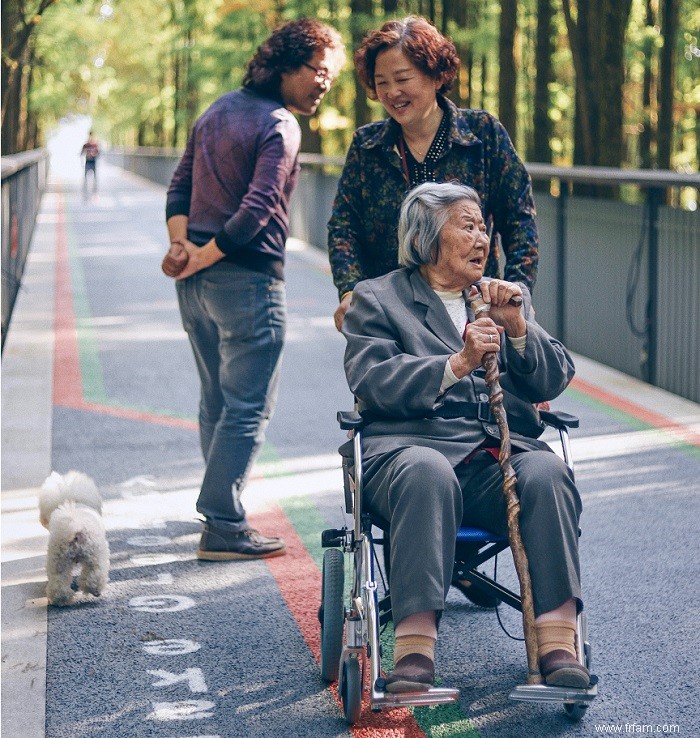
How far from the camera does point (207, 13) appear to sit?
3703cm

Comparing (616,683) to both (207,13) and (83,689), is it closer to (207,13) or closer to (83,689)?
(83,689)

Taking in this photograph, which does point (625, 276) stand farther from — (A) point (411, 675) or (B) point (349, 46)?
(B) point (349, 46)

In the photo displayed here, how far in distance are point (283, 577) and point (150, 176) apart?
5372 cm

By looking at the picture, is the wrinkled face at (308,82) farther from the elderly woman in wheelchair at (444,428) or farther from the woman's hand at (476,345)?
the woman's hand at (476,345)

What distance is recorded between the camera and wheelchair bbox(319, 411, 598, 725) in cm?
355

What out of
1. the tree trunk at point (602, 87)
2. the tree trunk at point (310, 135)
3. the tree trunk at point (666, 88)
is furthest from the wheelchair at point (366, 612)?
the tree trunk at point (310, 135)

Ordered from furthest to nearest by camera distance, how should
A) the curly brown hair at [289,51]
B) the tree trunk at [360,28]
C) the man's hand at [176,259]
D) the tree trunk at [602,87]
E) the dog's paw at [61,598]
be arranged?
the tree trunk at [360,28], the tree trunk at [602,87], the man's hand at [176,259], the curly brown hair at [289,51], the dog's paw at [61,598]

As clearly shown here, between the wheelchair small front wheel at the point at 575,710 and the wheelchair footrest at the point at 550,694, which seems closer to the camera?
the wheelchair footrest at the point at 550,694

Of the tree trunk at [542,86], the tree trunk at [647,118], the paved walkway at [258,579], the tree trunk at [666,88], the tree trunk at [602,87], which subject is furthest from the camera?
the tree trunk at [647,118]

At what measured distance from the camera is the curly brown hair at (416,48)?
459cm

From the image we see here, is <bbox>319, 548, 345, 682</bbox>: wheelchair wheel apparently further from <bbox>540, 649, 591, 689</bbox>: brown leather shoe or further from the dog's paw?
the dog's paw

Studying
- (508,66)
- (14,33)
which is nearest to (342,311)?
(14,33)

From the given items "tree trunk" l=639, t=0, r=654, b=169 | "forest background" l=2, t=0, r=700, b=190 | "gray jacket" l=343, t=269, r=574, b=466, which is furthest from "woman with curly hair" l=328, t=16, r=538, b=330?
"tree trunk" l=639, t=0, r=654, b=169

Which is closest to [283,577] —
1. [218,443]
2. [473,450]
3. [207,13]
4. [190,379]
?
[218,443]
